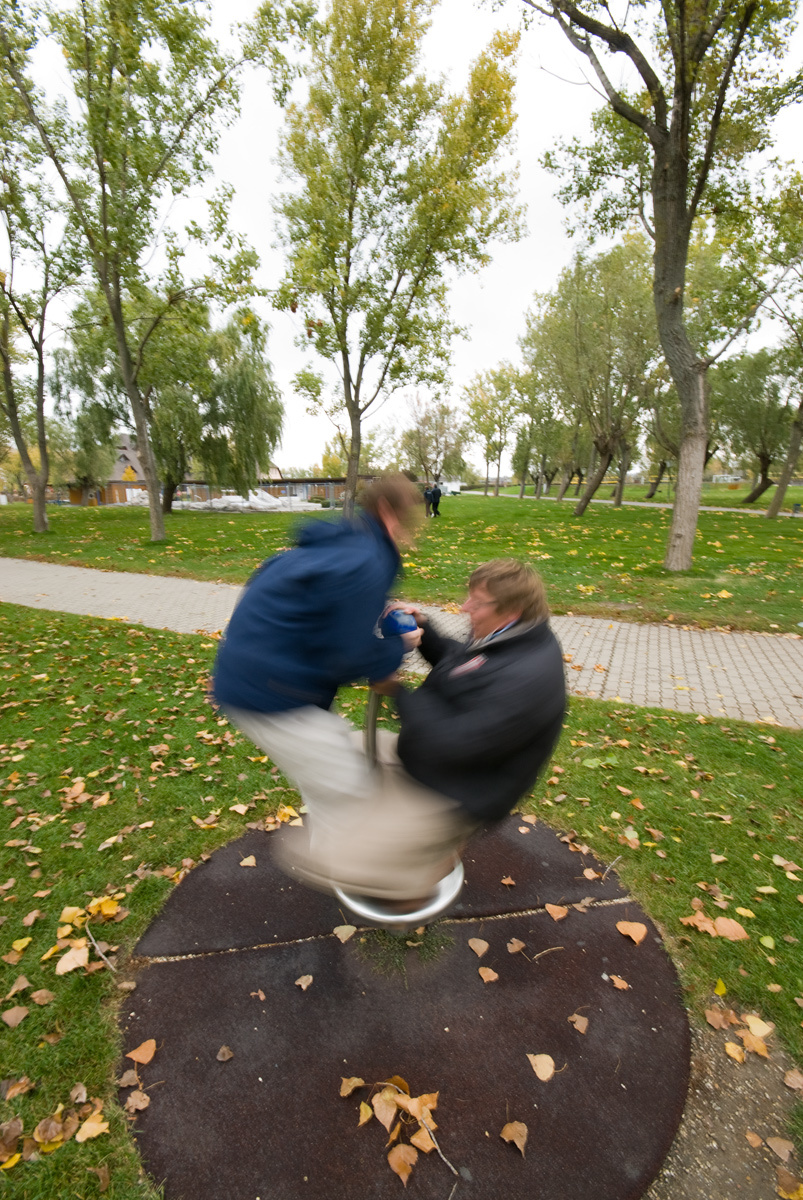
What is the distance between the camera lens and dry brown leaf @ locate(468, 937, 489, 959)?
111 inches

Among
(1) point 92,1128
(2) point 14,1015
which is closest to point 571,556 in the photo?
(2) point 14,1015

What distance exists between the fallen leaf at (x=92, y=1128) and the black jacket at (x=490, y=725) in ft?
5.50

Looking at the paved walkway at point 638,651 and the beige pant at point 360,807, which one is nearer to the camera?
the beige pant at point 360,807

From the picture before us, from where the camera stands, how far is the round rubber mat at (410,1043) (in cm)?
198

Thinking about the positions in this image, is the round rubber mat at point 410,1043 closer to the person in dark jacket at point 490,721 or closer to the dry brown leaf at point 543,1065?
the dry brown leaf at point 543,1065

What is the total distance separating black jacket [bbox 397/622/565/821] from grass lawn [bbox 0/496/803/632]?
109 inches

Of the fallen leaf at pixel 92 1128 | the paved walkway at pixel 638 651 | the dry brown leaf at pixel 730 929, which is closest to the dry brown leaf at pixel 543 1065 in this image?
the dry brown leaf at pixel 730 929

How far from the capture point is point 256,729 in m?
2.29

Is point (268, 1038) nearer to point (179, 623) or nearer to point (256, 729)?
point (256, 729)

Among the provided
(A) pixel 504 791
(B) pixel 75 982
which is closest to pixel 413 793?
(A) pixel 504 791

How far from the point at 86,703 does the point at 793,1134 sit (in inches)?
227

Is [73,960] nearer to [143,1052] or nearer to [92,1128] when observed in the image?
[143,1052]

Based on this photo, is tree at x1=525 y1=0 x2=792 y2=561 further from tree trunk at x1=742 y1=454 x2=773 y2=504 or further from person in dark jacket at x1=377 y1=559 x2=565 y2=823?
tree trunk at x1=742 y1=454 x2=773 y2=504

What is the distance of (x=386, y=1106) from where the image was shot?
84.5 inches
